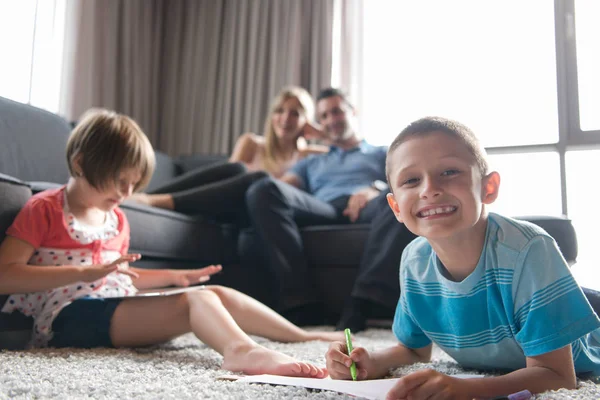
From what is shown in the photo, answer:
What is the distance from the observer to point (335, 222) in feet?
6.59

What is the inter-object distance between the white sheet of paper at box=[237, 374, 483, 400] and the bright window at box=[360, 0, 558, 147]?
2425mm

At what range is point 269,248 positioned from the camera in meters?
1.74

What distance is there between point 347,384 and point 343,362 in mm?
67

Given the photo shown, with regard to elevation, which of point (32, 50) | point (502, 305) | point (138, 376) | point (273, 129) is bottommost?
point (138, 376)

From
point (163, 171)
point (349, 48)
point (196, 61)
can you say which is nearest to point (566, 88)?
point (349, 48)

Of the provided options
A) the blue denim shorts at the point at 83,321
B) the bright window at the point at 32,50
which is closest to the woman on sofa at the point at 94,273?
the blue denim shorts at the point at 83,321

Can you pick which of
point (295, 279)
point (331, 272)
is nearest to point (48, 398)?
point (295, 279)

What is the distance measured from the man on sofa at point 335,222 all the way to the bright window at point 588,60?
4.02ft

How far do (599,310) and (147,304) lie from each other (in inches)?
33.7

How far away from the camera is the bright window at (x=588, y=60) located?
2.68 meters

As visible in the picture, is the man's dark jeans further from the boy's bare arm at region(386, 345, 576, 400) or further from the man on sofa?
the boy's bare arm at region(386, 345, 576, 400)

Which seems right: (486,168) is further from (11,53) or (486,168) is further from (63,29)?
(63,29)

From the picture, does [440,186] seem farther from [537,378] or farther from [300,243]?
[300,243]

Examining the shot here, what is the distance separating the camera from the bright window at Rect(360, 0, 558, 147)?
Answer: 2809 millimetres
